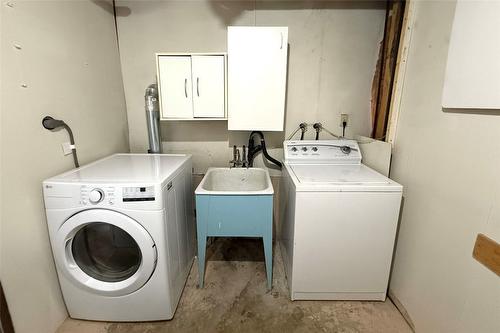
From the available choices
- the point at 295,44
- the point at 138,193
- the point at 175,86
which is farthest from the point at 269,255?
the point at 295,44

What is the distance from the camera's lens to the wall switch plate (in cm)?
147

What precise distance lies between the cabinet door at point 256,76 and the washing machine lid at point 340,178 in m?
0.43

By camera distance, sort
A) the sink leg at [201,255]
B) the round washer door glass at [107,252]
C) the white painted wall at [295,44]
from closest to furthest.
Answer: the round washer door glass at [107,252]
the sink leg at [201,255]
the white painted wall at [295,44]

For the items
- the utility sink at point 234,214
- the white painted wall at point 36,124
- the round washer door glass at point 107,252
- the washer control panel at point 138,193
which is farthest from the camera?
the utility sink at point 234,214

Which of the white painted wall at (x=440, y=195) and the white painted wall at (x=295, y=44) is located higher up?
the white painted wall at (x=295, y=44)

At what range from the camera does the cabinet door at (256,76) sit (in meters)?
1.68

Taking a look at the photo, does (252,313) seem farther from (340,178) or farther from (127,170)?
(127,170)

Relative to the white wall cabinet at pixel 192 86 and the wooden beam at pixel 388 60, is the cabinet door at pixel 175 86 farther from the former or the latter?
the wooden beam at pixel 388 60

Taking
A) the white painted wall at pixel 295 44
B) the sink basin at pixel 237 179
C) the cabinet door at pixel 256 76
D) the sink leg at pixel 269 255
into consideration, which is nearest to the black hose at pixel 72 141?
the white painted wall at pixel 295 44

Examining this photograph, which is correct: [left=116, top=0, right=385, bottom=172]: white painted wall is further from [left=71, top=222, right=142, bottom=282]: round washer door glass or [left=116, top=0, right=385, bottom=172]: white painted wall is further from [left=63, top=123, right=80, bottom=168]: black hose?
[left=71, top=222, right=142, bottom=282]: round washer door glass

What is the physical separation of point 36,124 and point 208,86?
109 cm

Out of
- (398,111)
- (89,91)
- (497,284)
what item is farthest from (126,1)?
(497,284)

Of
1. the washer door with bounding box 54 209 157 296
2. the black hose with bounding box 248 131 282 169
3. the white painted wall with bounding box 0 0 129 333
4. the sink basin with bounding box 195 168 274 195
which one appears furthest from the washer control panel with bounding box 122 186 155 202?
the black hose with bounding box 248 131 282 169

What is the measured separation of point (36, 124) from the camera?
129 centimetres
